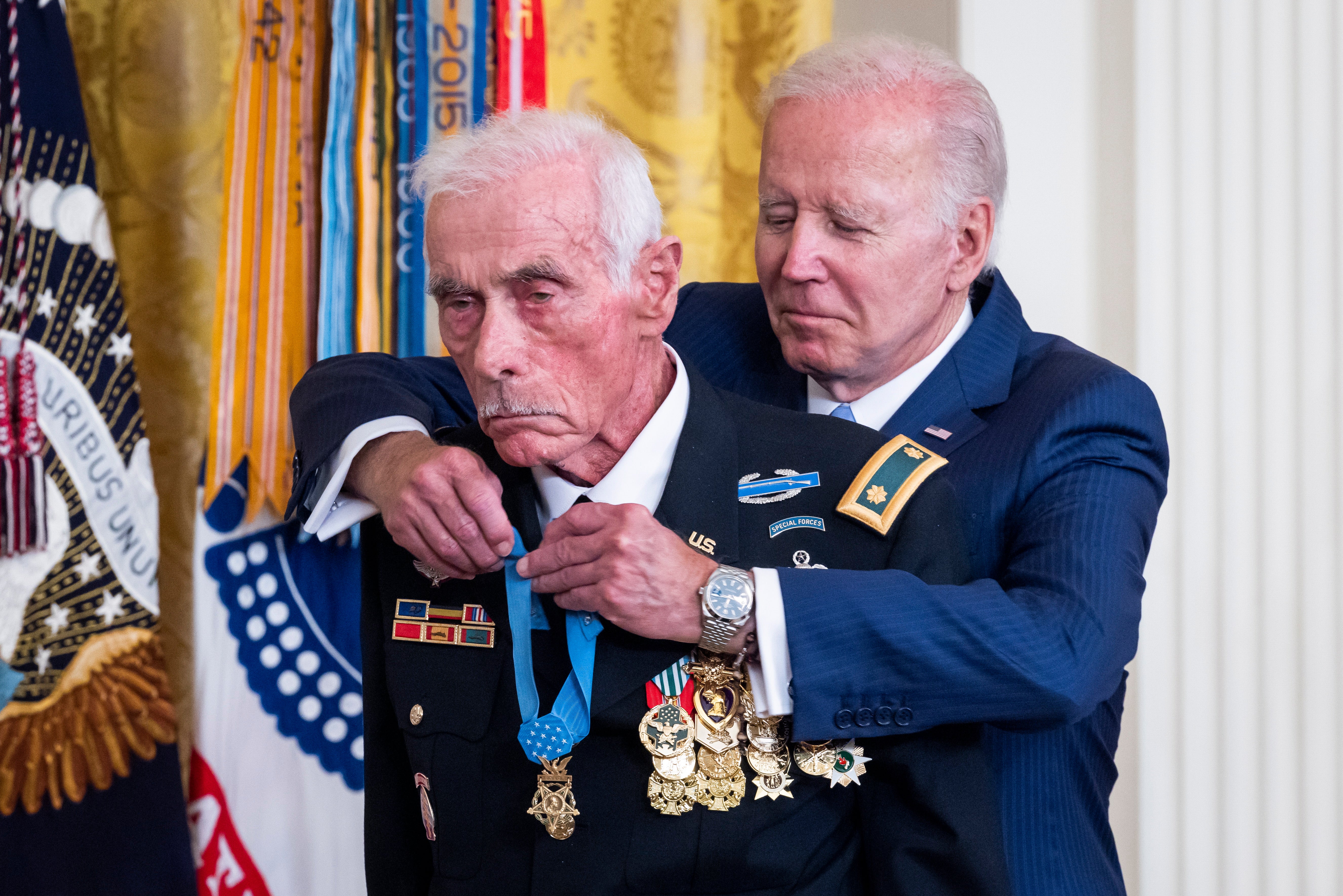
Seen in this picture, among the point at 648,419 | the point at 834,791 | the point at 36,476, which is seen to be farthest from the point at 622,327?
the point at 36,476

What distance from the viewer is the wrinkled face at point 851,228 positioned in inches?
73.2

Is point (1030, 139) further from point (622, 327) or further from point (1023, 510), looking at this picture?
point (622, 327)

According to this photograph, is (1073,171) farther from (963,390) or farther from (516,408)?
(516,408)

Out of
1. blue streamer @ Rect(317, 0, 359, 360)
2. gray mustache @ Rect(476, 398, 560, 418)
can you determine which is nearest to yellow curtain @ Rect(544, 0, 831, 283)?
blue streamer @ Rect(317, 0, 359, 360)

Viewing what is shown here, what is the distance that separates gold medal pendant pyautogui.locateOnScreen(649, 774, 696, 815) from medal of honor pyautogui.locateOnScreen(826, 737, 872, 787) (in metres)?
0.16

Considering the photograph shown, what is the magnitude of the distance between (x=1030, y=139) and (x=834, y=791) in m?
1.89

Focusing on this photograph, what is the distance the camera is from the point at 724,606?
1.32 m

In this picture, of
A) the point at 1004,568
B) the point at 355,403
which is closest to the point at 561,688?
the point at 355,403

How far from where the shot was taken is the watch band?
1320mm

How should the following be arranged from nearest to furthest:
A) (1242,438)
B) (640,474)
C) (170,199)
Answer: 1. (640,474)
2. (1242,438)
3. (170,199)

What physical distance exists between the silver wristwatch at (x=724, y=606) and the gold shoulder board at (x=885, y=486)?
189 mm

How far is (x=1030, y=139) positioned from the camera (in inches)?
110

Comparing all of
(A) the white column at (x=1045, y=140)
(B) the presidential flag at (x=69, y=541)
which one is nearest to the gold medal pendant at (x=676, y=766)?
(B) the presidential flag at (x=69, y=541)

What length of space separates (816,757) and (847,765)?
1.5 inches
